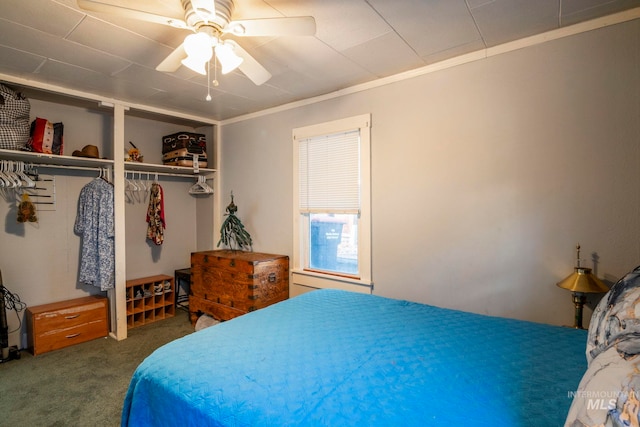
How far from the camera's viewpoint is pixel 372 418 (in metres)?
1.04

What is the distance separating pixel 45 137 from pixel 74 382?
2233mm

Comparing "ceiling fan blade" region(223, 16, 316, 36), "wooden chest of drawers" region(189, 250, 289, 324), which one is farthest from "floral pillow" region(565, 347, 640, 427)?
"wooden chest of drawers" region(189, 250, 289, 324)

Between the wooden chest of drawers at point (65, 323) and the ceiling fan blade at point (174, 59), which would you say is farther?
the wooden chest of drawers at point (65, 323)

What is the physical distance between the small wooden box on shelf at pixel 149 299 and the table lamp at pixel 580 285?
13.2 ft

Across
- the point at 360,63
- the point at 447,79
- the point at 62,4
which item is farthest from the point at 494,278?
the point at 62,4

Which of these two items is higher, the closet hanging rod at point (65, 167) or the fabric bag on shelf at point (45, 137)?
the fabric bag on shelf at point (45, 137)

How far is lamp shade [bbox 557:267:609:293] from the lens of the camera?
70.9 inches

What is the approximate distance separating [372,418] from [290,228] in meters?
2.62

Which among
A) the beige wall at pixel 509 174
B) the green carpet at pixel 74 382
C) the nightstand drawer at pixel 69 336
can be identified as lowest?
the green carpet at pixel 74 382

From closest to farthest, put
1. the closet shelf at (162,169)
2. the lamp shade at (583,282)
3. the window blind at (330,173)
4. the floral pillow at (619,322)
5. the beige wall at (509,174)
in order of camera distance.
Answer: the floral pillow at (619,322), the lamp shade at (583,282), the beige wall at (509,174), the window blind at (330,173), the closet shelf at (162,169)

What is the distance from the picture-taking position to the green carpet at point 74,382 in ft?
6.86

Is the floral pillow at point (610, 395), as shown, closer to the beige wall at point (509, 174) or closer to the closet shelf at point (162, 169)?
the beige wall at point (509, 174)

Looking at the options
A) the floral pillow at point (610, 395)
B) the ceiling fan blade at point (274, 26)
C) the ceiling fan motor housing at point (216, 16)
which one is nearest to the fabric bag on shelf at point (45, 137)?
the ceiling fan motor housing at point (216, 16)

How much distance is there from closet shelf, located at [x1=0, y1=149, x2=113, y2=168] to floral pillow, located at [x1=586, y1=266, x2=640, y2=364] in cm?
399
